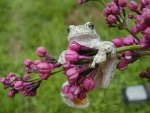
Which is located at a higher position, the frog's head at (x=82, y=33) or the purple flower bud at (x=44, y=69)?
the frog's head at (x=82, y=33)

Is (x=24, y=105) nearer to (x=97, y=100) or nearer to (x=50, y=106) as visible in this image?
(x=50, y=106)

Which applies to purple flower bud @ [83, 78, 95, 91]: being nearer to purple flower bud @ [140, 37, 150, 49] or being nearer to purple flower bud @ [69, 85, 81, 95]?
purple flower bud @ [69, 85, 81, 95]

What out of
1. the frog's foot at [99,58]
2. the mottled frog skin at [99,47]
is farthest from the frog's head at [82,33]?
the frog's foot at [99,58]

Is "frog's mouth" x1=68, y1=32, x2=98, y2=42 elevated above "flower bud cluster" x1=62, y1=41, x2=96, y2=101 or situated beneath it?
elevated above

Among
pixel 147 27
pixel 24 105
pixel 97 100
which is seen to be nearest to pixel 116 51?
pixel 147 27

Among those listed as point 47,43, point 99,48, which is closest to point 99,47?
point 99,48

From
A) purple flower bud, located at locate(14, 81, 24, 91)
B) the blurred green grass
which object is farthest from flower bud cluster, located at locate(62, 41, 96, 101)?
the blurred green grass

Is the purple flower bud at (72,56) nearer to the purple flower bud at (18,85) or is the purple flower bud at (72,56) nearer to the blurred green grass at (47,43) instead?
the purple flower bud at (18,85)
